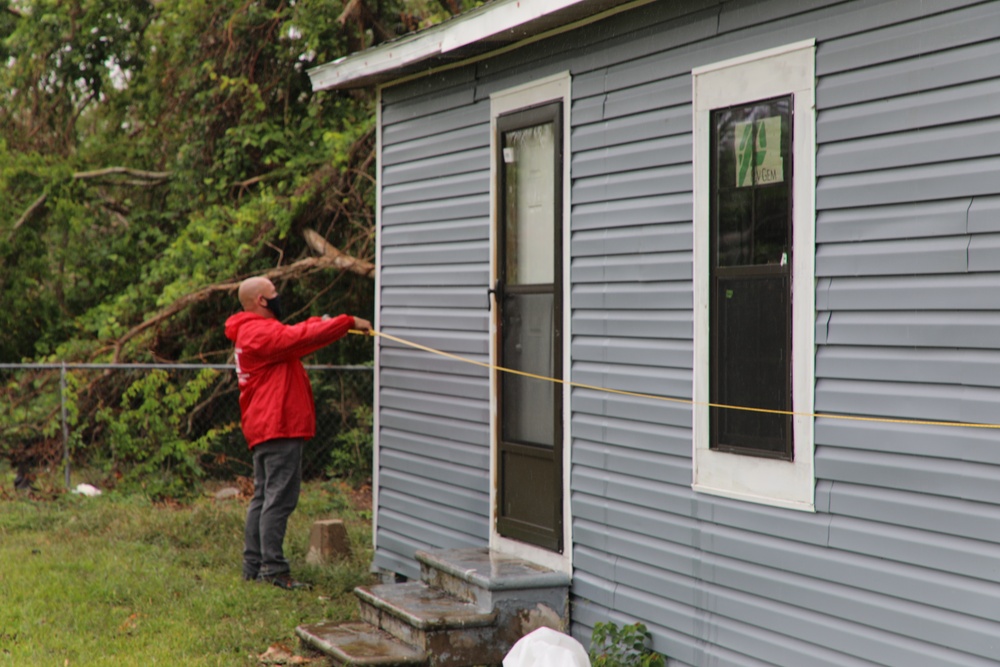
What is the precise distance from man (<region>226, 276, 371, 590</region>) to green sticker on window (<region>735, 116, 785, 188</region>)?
11.7 ft

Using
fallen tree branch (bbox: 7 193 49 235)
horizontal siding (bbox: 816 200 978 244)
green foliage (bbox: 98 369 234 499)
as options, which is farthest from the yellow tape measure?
fallen tree branch (bbox: 7 193 49 235)

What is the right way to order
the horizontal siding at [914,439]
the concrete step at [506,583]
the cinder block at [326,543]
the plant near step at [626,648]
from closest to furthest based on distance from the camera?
the horizontal siding at [914,439], the plant near step at [626,648], the concrete step at [506,583], the cinder block at [326,543]

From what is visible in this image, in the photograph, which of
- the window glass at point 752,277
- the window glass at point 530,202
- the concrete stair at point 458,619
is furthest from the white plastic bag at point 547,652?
the window glass at point 530,202

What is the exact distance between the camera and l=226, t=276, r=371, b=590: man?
7551 millimetres

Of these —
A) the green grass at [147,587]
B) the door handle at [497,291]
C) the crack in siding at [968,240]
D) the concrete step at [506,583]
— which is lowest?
the green grass at [147,587]

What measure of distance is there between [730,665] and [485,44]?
3.67 m

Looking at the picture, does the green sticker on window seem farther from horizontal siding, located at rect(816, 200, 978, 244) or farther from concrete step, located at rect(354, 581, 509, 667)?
concrete step, located at rect(354, 581, 509, 667)

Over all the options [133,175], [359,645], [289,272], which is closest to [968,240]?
[359,645]

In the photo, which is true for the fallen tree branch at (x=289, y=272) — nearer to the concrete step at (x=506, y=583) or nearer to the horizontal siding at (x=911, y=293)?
the concrete step at (x=506, y=583)

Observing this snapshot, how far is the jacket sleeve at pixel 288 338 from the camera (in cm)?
733

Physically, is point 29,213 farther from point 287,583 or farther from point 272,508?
point 287,583

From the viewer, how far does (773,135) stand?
460 centimetres

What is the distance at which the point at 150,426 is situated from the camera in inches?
442

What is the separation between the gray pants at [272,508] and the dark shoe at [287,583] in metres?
0.03
